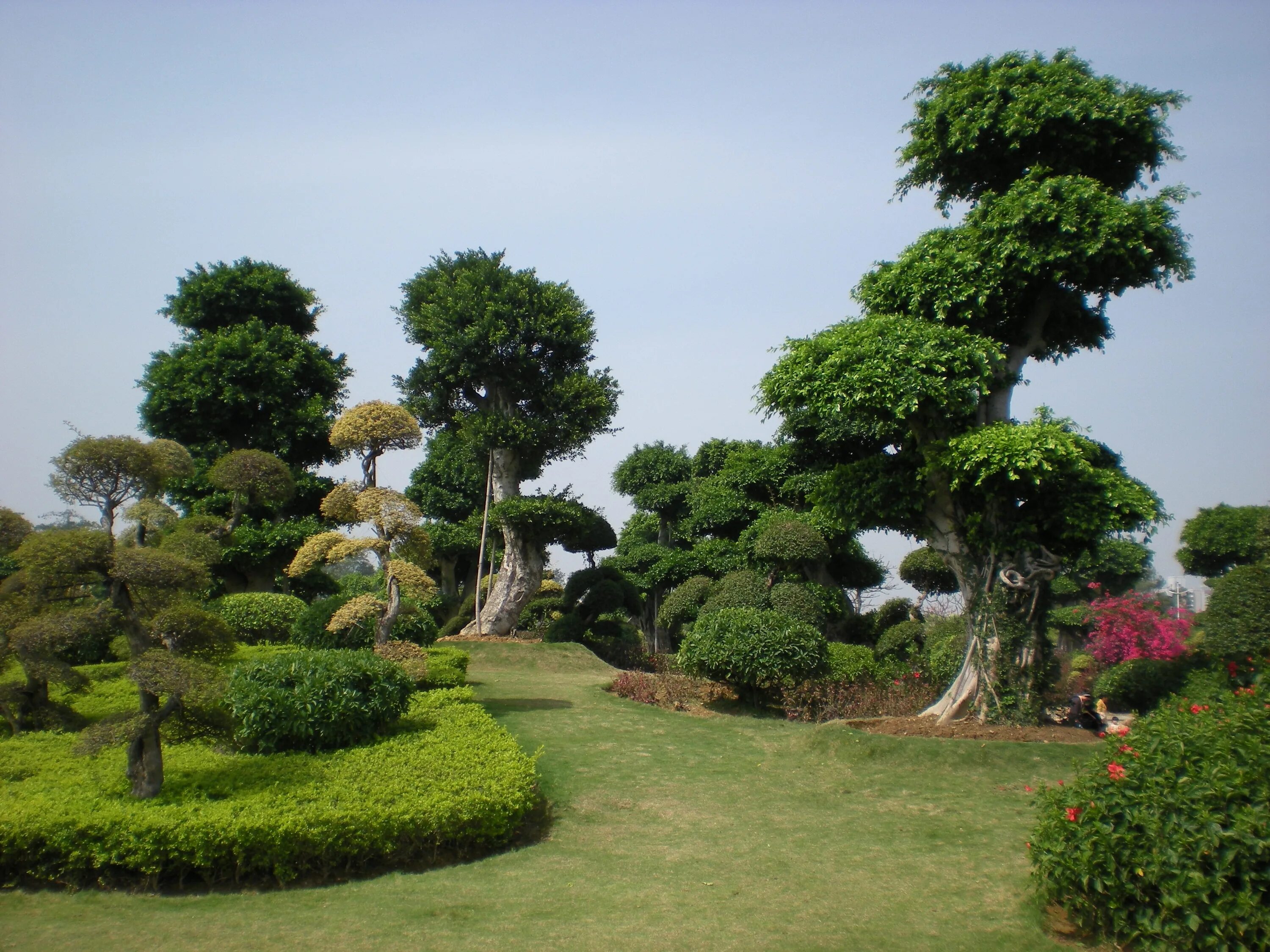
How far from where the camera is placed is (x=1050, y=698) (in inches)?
448

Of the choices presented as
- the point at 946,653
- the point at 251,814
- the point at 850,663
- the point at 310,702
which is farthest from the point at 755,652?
the point at 251,814

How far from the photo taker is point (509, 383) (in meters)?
20.4

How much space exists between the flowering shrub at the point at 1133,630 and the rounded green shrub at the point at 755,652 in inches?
293

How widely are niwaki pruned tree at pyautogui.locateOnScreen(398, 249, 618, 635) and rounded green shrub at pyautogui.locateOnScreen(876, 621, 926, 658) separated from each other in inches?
318

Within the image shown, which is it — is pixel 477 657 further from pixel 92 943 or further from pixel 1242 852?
pixel 1242 852

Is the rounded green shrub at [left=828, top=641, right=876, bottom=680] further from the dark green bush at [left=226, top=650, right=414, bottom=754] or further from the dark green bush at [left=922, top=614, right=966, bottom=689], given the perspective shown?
the dark green bush at [left=226, top=650, right=414, bottom=754]

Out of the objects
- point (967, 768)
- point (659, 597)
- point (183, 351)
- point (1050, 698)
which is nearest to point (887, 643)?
point (1050, 698)

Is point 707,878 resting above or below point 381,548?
below

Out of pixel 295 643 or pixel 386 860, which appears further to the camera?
pixel 295 643

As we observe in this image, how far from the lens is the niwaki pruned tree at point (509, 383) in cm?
1984

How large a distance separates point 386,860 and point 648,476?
21603mm

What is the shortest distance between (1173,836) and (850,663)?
30.5 ft

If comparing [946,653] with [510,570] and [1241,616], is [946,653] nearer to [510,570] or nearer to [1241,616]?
[1241,616]

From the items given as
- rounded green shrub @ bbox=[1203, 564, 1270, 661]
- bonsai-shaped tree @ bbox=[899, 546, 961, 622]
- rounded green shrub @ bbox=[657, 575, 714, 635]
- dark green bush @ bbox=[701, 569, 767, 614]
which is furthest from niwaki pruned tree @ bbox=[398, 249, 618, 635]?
rounded green shrub @ bbox=[1203, 564, 1270, 661]
